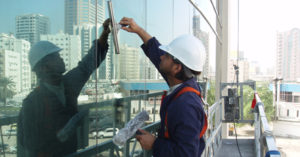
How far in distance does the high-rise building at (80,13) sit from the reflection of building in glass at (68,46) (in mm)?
42

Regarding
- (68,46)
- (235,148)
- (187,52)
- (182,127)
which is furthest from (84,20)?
(235,148)

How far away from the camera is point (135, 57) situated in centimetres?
246

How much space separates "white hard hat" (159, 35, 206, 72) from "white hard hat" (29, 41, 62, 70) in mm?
726

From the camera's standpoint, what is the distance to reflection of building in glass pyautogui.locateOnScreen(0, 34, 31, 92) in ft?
3.51

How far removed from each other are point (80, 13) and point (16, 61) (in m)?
0.49

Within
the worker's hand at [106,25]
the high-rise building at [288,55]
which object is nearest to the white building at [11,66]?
the worker's hand at [106,25]

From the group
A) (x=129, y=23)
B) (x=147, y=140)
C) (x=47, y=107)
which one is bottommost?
(x=147, y=140)

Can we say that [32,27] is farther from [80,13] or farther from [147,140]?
[147,140]

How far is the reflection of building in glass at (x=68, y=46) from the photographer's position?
131 cm

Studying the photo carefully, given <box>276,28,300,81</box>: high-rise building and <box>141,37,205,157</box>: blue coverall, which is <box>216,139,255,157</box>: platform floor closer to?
<box>141,37,205,157</box>: blue coverall

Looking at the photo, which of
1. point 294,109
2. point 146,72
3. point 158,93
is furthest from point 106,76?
point 294,109

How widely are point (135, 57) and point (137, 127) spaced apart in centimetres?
85

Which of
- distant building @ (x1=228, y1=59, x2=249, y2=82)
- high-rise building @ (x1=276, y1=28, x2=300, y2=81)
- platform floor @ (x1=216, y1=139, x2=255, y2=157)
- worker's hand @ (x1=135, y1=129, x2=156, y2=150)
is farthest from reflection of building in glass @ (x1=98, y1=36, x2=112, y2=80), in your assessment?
high-rise building @ (x1=276, y1=28, x2=300, y2=81)

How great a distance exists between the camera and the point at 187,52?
1.73 meters
